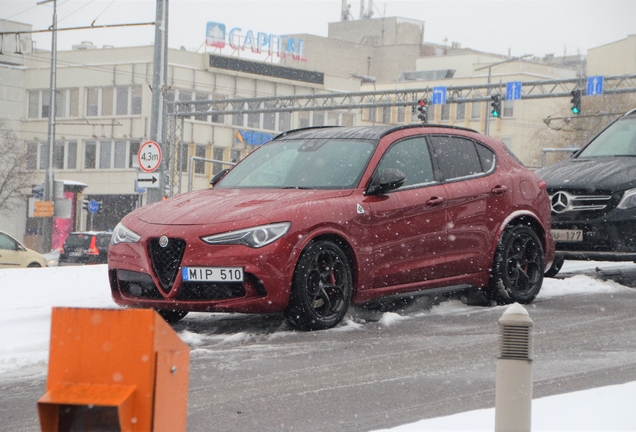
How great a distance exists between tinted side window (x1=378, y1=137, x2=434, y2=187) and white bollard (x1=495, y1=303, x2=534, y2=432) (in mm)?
4999

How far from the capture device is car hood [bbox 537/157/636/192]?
10.8m

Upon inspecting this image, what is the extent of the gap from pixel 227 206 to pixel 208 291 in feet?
2.31

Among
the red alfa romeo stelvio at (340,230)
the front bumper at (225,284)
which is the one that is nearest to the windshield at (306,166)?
the red alfa romeo stelvio at (340,230)

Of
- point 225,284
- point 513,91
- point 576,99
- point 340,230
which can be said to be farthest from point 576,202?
point 513,91

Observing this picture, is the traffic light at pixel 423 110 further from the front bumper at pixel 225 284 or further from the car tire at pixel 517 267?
the front bumper at pixel 225 284

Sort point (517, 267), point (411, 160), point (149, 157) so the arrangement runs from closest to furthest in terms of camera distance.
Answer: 1. point (411, 160)
2. point (517, 267)
3. point (149, 157)

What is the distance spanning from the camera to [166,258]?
303 inches

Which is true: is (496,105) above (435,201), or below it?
above

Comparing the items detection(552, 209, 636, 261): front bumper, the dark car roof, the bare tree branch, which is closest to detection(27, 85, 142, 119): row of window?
the bare tree branch

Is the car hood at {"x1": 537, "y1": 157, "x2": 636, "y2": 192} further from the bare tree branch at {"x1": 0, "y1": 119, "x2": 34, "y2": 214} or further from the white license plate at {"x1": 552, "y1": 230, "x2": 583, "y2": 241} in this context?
the bare tree branch at {"x1": 0, "y1": 119, "x2": 34, "y2": 214}

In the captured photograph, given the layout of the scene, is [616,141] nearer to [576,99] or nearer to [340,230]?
[340,230]

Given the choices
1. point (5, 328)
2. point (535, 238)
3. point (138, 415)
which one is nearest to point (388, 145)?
point (535, 238)

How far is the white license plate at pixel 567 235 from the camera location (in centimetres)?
1096

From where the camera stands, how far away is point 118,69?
63.1 m
